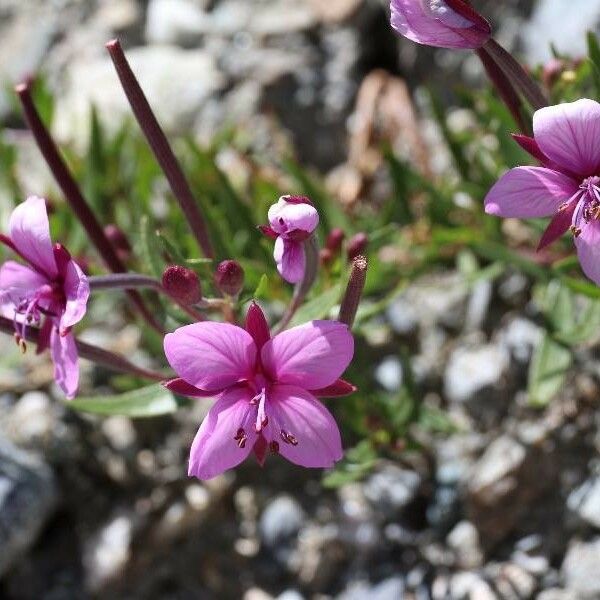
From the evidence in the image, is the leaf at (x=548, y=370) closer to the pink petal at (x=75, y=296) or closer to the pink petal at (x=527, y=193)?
the pink petal at (x=527, y=193)

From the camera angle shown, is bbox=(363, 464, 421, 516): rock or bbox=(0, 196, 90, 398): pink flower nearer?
bbox=(0, 196, 90, 398): pink flower

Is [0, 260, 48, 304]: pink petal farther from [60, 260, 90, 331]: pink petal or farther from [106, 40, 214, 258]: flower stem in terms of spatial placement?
[106, 40, 214, 258]: flower stem

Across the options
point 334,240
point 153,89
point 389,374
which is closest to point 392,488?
point 389,374

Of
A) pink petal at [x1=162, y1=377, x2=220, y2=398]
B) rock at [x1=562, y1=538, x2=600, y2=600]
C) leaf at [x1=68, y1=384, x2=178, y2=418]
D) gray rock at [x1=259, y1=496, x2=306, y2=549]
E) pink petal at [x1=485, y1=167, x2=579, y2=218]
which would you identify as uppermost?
pink petal at [x1=485, y1=167, x2=579, y2=218]

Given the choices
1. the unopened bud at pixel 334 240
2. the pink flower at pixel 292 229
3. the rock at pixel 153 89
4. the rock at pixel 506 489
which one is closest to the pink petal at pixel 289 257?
the pink flower at pixel 292 229

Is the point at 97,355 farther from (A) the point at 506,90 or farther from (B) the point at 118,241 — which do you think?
(A) the point at 506,90

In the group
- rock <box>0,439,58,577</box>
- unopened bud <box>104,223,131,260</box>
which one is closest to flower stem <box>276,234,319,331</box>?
unopened bud <box>104,223,131,260</box>
